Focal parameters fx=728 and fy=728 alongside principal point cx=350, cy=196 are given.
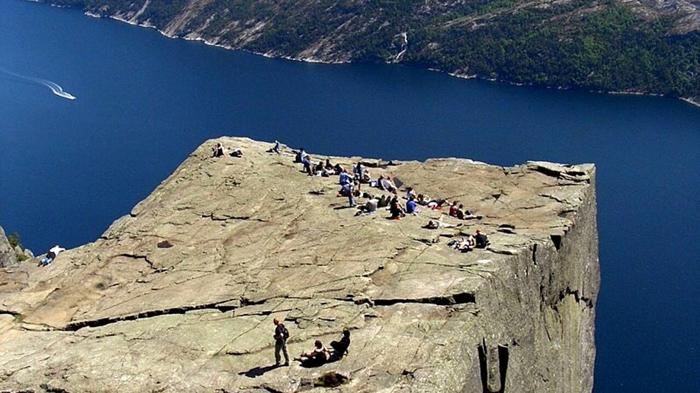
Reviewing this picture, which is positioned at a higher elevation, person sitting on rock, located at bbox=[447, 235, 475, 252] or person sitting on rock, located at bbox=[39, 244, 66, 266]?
person sitting on rock, located at bbox=[447, 235, 475, 252]

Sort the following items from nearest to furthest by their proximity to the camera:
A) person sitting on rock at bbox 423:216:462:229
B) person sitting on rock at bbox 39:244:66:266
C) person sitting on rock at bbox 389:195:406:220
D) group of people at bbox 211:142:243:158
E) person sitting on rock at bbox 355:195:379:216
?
1. person sitting on rock at bbox 423:216:462:229
2. person sitting on rock at bbox 389:195:406:220
3. person sitting on rock at bbox 355:195:379:216
4. person sitting on rock at bbox 39:244:66:266
5. group of people at bbox 211:142:243:158

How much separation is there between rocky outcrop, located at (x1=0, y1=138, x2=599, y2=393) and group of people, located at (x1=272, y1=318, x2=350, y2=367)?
302mm

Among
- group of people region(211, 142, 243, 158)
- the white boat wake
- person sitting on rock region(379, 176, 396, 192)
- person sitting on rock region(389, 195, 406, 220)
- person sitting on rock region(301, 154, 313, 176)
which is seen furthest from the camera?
the white boat wake

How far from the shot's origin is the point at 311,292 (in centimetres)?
2728

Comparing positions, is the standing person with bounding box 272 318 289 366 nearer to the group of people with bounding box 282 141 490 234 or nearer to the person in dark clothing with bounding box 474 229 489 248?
the group of people with bounding box 282 141 490 234

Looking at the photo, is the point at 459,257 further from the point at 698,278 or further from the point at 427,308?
the point at 698,278

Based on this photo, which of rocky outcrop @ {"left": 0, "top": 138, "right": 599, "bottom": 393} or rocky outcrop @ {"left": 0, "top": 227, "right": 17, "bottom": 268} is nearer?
rocky outcrop @ {"left": 0, "top": 138, "right": 599, "bottom": 393}

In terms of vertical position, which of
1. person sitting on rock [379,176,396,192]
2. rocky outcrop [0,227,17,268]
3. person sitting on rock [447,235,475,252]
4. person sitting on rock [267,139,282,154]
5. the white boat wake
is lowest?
rocky outcrop [0,227,17,268]

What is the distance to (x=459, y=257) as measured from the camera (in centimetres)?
2823

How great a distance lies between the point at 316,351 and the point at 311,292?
4930 mm

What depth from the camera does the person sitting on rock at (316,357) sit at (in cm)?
2247

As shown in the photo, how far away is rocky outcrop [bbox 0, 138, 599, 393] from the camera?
2331 centimetres

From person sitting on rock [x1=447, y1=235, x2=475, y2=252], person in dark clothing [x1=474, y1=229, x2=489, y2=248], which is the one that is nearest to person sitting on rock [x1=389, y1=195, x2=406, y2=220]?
person sitting on rock [x1=447, y1=235, x2=475, y2=252]

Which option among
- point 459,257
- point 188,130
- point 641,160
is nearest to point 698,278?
point 641,160
